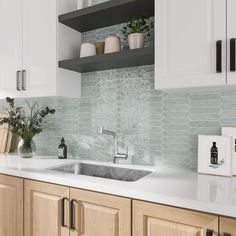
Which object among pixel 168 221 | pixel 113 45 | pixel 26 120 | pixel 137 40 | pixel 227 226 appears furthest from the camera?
pixel 26 120

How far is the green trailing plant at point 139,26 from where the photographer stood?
1755 millimetres

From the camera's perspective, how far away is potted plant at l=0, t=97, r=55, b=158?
7.46ft

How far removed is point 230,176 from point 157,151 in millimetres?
529

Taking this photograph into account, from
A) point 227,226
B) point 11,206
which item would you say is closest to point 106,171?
point 11,206

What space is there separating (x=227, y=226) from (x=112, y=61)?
1.26 metres

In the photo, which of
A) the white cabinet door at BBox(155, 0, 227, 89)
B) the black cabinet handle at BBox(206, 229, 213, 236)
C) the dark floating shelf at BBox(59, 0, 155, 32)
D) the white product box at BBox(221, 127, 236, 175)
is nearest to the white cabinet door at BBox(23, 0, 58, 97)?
the dark floating shelf at BBox(59, 0, 155, 32)

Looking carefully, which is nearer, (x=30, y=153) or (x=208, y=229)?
(x=208, y=229)

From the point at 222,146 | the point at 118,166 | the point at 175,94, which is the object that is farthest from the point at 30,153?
the point at 222,146

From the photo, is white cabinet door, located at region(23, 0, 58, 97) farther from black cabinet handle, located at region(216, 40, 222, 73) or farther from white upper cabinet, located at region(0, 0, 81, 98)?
black cabinet handle, located at region(216, 40, 222, 73)

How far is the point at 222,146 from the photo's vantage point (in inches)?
60.2

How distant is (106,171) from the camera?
75.3 inches

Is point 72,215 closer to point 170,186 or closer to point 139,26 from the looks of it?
point 170,186

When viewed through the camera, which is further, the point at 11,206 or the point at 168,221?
the point at 11,206

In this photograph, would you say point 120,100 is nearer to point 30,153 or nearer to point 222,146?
point 222,146
